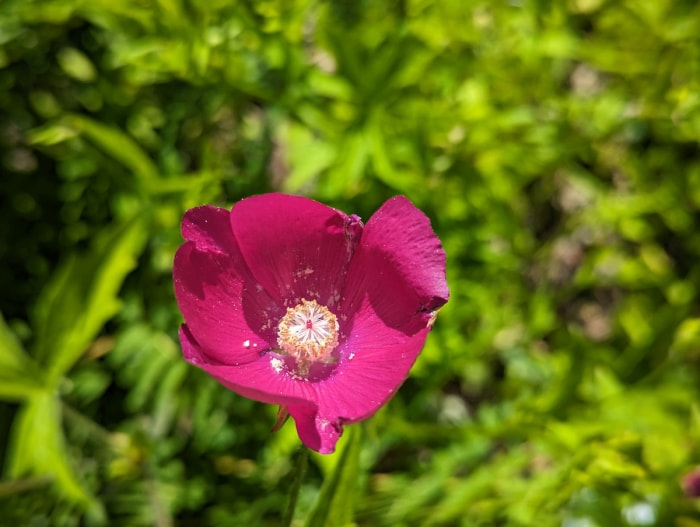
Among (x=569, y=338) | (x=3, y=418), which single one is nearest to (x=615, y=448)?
(x=569, y=338)

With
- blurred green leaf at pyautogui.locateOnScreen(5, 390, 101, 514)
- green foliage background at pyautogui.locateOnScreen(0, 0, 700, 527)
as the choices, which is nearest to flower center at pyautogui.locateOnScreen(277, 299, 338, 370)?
green foliage background at pyautogui.locateOnScreen(0, 0, 700, 527)

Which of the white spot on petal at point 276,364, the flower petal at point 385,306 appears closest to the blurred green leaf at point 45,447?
the white spot on petal at point 276,364

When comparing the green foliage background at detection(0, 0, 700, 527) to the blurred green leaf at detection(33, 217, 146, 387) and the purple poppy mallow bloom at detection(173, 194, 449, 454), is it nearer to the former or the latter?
the blurred green leaf at detection(33, 217, 146, 387)

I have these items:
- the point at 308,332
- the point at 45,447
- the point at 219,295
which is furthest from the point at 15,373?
the point at 308,332

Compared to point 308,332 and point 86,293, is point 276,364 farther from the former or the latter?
point 86,293

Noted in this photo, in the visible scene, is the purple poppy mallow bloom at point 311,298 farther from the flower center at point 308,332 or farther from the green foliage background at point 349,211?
the green foliage background at point 349,211

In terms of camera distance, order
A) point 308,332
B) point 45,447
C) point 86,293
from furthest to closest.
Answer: point 86,293, point 45,447, point 308,332

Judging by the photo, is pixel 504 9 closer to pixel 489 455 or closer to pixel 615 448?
pixel 615 448
